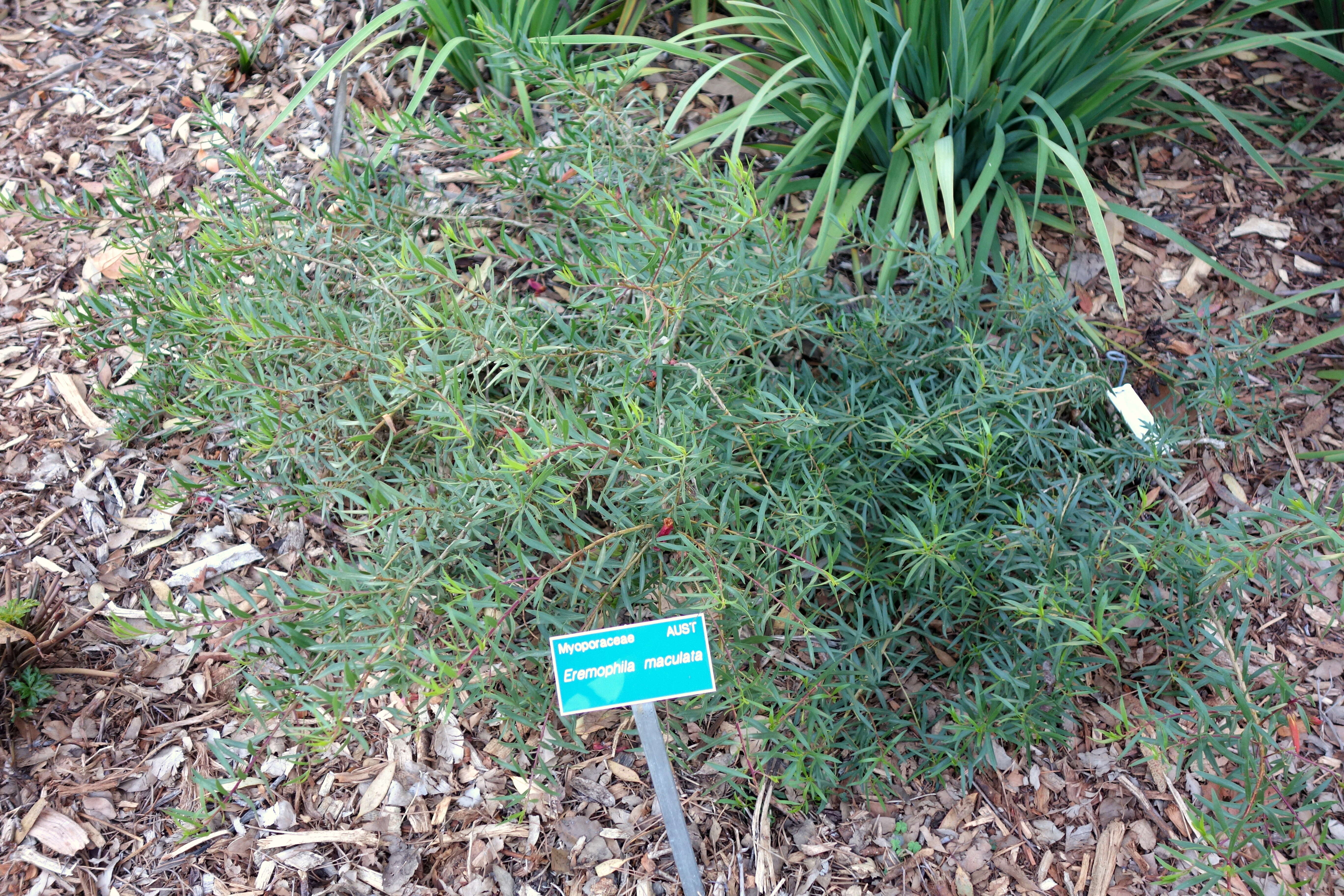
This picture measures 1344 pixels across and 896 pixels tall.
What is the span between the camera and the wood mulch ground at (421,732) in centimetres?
186

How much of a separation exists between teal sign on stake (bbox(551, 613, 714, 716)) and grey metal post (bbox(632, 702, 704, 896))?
5 centimetres

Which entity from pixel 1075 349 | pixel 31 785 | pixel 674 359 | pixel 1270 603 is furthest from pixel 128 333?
pixel 1270 603

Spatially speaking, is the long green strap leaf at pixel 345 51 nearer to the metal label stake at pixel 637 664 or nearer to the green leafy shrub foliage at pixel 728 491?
the green leafy shrub foliage at pixel 728 491

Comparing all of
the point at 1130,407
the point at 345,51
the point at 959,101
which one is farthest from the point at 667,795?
the point at 345,51

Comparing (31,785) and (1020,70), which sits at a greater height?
(1020,70)

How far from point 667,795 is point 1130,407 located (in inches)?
50.6

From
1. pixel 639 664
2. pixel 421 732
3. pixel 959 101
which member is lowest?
pixel 421 732

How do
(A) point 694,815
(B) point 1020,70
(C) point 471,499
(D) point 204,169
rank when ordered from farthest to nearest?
(D) point 204,169
(B) point 1020,70
(A) point 694,815
(C) point 471,499

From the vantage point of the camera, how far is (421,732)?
1.91 meters

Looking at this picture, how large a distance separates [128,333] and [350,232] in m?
0.66

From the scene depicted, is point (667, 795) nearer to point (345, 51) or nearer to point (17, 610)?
point (17, 610)

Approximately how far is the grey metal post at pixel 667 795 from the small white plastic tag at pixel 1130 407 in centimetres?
120

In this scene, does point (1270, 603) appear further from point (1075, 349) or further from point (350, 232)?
point (350, 232)

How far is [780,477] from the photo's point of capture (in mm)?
1904
